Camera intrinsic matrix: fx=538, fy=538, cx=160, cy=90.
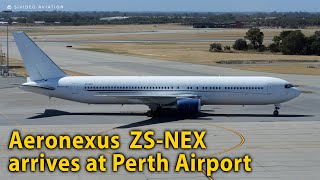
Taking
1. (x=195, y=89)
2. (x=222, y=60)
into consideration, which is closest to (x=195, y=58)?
(x=222, y=60)

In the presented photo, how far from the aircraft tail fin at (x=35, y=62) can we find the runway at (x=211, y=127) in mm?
3844

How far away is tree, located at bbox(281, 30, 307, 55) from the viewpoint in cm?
13700

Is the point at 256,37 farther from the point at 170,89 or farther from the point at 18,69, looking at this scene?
the point at 170,89

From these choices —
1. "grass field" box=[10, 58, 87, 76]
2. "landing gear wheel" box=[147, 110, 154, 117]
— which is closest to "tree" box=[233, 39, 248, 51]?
"grass field" box=[10, 58, 87, 76]

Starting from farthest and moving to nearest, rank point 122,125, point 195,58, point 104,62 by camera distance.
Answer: point 195,58 < point 104,62 < point 122,125

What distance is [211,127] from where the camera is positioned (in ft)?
155

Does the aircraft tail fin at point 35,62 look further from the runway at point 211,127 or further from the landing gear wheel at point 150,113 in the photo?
the landing gear wheel at point 150,113

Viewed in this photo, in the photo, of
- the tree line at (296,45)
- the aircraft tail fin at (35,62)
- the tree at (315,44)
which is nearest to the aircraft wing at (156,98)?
the aircraft tail fin at (35,62)

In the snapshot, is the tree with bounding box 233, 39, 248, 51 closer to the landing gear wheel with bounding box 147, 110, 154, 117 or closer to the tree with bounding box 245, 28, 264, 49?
the tree with bounding box 245, 28, 264, 49

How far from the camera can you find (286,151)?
125ft

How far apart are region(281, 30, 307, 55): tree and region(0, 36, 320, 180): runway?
63.3 meters

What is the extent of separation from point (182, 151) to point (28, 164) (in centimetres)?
1039

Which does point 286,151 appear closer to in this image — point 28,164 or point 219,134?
point 219,134

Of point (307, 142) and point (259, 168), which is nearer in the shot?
point (259, 168)
